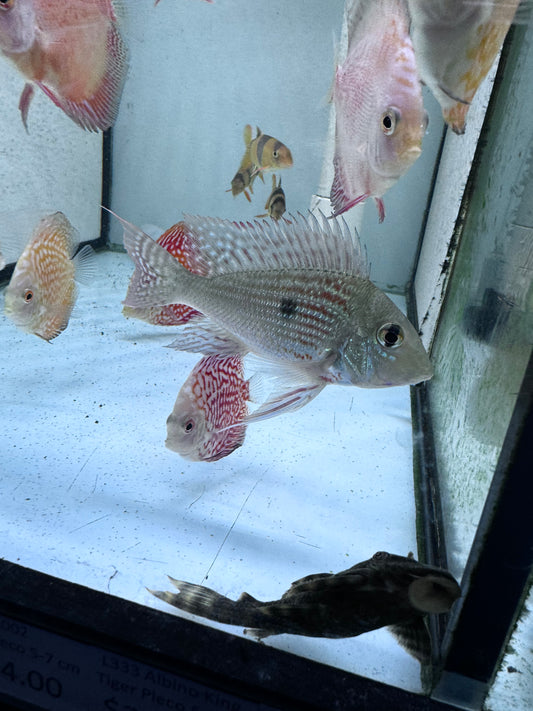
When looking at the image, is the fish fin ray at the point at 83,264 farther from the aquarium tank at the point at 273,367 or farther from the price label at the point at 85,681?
the price label at the point at 85,681

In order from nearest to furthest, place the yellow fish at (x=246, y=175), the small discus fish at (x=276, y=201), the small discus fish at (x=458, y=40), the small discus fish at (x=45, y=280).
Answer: the small discus fish at (x=458, y=40) < the small discus fish at (x=45, y=280) < the small discus fish at (x=276, y=201) < the yellow fish at (x=246, y=175)

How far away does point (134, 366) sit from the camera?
1.53 m

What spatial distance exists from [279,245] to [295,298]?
0.08 meters

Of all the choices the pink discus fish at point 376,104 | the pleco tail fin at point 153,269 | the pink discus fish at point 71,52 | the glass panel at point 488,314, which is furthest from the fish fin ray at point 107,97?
the glass panel at point 488,314

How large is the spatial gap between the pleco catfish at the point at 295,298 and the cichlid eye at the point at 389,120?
0.12 meters

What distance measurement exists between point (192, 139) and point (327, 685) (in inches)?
55.3

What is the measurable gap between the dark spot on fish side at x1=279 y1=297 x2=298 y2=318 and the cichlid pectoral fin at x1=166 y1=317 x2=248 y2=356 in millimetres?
125

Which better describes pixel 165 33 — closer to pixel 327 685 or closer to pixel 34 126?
pixel 34 126

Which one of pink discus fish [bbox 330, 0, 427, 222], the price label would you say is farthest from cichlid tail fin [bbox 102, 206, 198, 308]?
the price label

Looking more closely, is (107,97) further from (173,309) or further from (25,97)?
(173,309)

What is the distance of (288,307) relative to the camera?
0.62m

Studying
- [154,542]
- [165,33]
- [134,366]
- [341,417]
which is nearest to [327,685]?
[154,542]

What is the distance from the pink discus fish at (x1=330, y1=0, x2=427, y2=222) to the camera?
545 millimetres

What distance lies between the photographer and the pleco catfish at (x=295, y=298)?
1.91 feet
